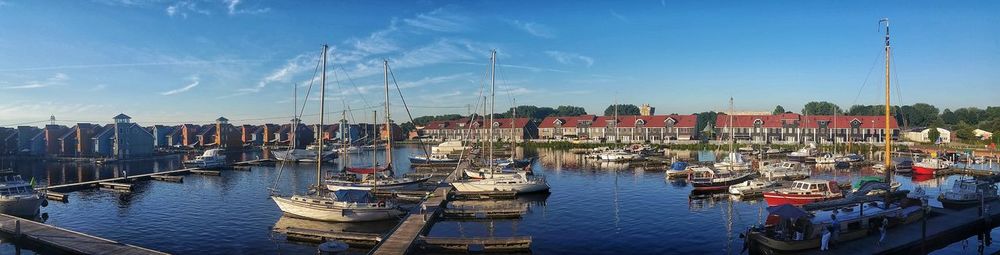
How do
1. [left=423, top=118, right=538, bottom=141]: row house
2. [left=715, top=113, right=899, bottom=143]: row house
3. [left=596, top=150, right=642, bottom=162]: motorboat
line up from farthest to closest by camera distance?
1. [left=423, top=118, right=538, bottom=141]: row house
2. [left=715, top=113, right=899, bottom=143]: row house
3. [left=596, top=150, right=642, bottom=162]: motorboat

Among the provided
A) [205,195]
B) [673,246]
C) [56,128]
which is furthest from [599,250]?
[56,128]

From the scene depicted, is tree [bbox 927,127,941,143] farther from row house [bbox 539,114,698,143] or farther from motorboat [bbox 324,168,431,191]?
motorboat [bbox 324,168,431,191]

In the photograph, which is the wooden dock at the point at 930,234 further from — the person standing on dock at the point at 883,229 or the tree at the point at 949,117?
the tree at the point at 949,117

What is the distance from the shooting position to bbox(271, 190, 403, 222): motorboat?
112 feet

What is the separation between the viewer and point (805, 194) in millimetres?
39281

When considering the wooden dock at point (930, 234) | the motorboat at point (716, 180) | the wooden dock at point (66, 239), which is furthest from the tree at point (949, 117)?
the wooden dock at point (66, 239)

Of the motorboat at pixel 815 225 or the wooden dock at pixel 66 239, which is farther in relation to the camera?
the wooden dock at pixel 66 239

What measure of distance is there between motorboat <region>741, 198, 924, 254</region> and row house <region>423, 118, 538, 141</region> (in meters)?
109

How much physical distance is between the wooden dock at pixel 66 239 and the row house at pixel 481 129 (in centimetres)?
10625

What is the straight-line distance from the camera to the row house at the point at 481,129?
141 m

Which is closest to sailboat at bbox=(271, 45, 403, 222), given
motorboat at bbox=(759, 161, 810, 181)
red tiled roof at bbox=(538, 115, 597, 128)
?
motorboat at bbox=(759, 161, 810, 181)

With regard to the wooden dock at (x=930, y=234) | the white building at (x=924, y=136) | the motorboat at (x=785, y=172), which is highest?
the white building at (x=924, y=136)

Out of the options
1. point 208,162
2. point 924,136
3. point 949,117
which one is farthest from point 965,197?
point 949,117

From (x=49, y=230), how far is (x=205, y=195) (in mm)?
19638
